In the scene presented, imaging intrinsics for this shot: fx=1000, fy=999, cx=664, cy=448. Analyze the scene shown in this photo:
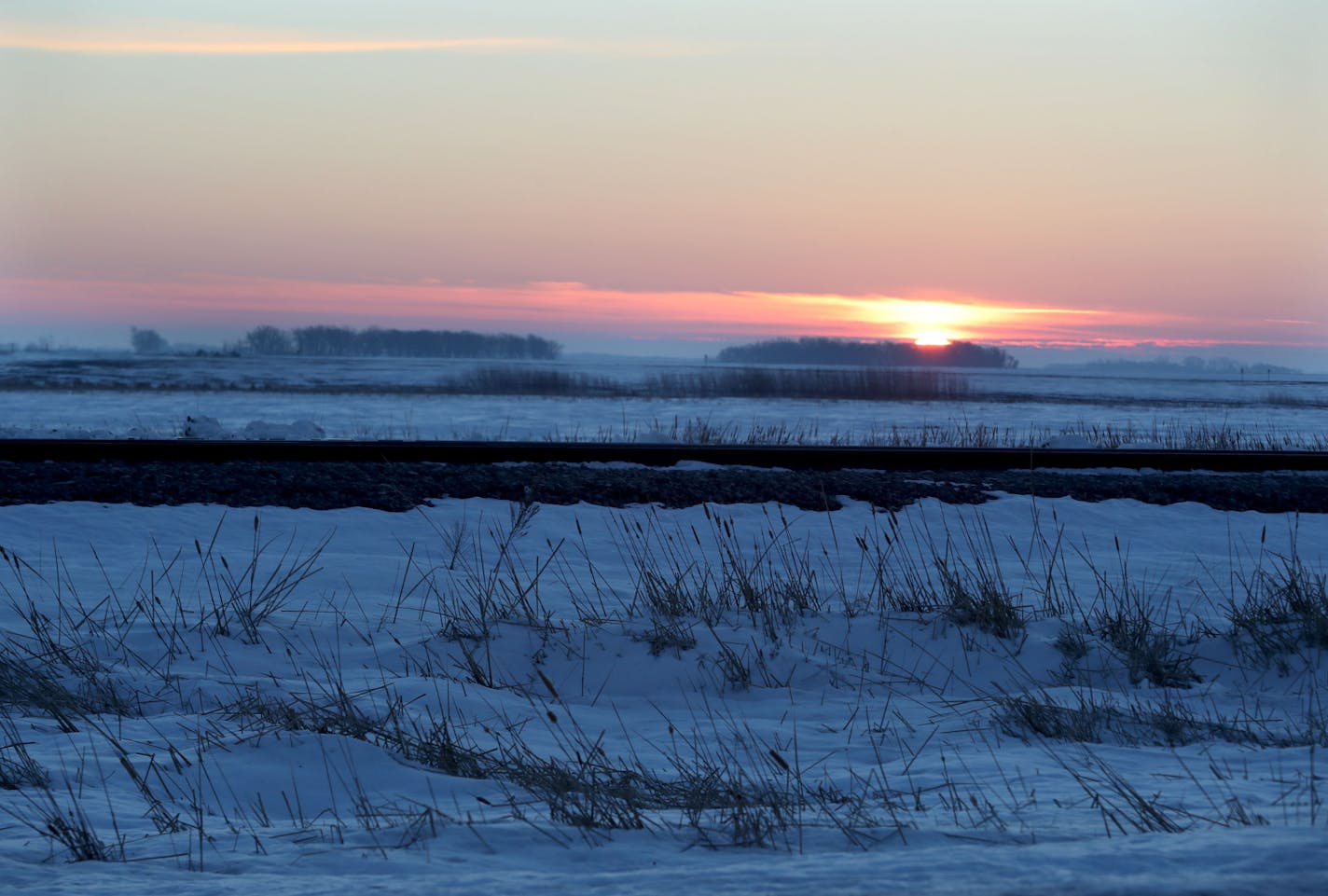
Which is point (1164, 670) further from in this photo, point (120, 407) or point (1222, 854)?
point (120, 407)

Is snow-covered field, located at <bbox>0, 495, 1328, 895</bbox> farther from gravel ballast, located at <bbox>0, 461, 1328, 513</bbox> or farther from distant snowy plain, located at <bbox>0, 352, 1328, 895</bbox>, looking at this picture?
gravel ballast, located at <bbox>0, 461, 1328, 513</bbox>

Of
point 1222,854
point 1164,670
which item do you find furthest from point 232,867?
point 1164,670

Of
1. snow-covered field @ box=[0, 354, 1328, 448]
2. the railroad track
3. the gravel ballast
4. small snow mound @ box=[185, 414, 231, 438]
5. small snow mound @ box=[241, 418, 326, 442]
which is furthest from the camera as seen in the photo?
snow-covered field @ box=[0, 354, 1328, 448]

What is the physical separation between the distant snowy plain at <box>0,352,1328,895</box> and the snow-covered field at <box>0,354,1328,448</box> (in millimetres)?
9977

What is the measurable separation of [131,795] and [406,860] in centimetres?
138

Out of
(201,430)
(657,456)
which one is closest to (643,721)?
(657,456)

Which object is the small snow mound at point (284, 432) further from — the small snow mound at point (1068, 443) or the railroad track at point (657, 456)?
the small snow mound at point (1068, 443)

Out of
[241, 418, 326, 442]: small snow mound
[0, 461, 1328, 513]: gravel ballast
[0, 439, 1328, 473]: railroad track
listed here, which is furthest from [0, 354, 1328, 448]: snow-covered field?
[0, 461, 1328, 513]: gravel ballast

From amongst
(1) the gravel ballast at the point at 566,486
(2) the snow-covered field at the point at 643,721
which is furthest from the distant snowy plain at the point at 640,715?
(1) the gravel ballast at the point at 566,486

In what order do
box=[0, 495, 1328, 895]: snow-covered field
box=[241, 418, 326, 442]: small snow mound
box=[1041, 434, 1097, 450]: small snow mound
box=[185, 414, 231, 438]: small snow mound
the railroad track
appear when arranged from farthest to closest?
box=[241, 418, 326, 442]: small snow mound
box=[185, 414, 231, 438]: small snow mound
box=[1041, 434, 1097, 450]: small snow mound
the railroad track
box=[0, 495, 1328, 895]: snow-covered field

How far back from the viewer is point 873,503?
10.4 metres

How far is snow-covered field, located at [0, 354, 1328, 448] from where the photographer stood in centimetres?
2081

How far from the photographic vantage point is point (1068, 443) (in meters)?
17.6

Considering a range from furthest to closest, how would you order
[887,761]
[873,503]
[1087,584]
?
[873,503] < [1087,584] < [887,761]
